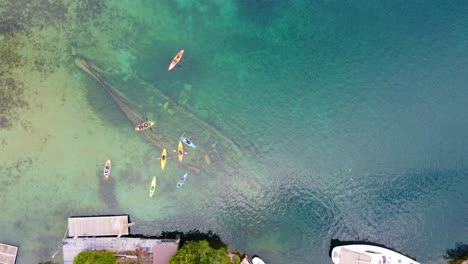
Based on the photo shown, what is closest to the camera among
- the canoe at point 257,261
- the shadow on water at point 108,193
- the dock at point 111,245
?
the dock at point 111,245

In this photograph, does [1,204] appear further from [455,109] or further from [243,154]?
[455,109]

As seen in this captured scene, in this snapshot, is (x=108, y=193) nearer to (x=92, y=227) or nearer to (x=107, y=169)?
(x=107, y=169)

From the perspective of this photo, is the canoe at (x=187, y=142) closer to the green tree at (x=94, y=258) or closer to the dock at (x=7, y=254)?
the green tree at (x=94, y=258)

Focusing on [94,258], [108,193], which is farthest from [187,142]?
[94,258]

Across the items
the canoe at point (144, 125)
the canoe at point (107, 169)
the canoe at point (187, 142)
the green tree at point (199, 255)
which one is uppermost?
the canoe at point (144, 125)

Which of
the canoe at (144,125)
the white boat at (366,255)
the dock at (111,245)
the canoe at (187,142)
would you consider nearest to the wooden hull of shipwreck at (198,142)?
the canoe at (144,125)

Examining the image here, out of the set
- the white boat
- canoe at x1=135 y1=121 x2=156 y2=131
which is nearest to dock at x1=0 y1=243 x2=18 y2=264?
canoe at x1=135 y1=121 x2=156 y2=131

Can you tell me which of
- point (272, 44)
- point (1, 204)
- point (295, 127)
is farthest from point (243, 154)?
point (1, 204)
